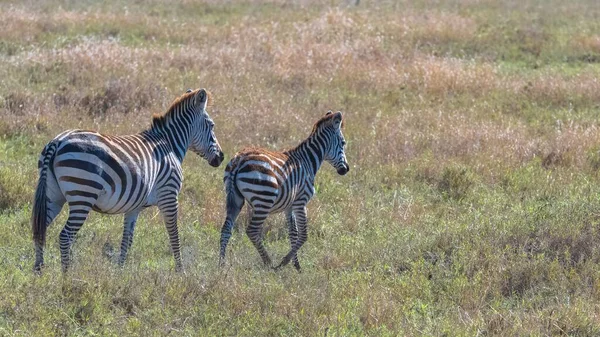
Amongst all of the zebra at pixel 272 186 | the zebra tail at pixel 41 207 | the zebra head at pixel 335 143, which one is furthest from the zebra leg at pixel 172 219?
the zebra head at pixel 335 143

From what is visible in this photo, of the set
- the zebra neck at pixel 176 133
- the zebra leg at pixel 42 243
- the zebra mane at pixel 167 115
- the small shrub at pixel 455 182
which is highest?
the zebra mane at pixel 167 115

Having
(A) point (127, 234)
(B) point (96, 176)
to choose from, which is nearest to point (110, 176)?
(B) point (96, 176)

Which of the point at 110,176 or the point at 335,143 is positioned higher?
the point at 110,176

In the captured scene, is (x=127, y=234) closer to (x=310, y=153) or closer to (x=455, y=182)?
(x=310, y=153)

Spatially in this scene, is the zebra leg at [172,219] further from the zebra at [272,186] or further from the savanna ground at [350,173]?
the zebra at [272,186]

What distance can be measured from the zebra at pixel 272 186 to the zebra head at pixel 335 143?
9 cm

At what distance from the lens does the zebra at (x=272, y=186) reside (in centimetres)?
871

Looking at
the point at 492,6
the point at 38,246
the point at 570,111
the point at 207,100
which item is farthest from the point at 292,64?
the point at 492,6

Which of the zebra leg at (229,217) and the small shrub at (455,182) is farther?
the small shrub at (455,182)

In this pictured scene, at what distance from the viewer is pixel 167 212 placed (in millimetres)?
8750

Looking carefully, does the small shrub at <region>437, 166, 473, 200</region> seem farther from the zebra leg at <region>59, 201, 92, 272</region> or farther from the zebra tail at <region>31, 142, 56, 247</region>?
the zebra tail at <region>31, 142, 56, 247</region>

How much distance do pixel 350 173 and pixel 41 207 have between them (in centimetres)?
580

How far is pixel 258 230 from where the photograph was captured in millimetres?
8938

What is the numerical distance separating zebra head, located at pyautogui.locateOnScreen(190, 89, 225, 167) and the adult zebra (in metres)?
0.18
